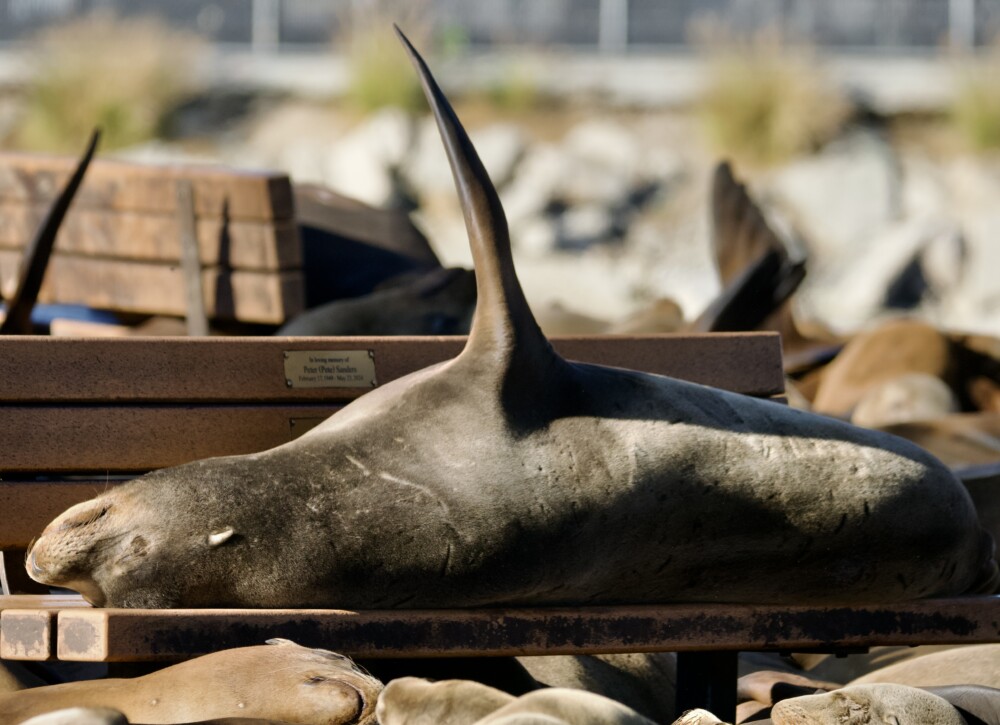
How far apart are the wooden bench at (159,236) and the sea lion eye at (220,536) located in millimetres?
2791

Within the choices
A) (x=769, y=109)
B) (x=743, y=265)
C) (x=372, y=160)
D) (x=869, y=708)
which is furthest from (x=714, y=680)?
(x=769, y=109)

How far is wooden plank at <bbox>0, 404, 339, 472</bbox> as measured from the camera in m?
3.27

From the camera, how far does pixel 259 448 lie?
11.3 ft

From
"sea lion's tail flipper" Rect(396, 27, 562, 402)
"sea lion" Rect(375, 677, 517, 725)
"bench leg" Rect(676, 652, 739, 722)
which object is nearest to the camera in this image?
"sea lion" Rect(375, 677, 517, 725)

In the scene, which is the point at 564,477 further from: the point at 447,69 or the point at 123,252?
the point at 447,69

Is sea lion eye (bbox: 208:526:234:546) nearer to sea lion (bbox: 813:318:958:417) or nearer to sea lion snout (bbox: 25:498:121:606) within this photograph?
sea lion snout (bbox: 25:498:121:606)

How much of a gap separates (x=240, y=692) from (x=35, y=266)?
2.46 m

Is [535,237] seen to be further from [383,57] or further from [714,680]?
[714,680]

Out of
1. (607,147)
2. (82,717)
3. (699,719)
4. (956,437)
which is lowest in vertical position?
(607,147)

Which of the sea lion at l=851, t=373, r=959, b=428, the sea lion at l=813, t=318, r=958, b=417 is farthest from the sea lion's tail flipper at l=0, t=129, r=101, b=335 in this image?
the sea lion at l=813, t=318, r=958, b=417

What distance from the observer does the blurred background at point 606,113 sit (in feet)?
51.7

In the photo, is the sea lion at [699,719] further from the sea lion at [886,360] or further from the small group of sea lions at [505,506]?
the sea lion at [886,360]

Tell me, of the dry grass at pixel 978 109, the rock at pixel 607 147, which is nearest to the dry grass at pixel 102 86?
the rock at pixel 607 147

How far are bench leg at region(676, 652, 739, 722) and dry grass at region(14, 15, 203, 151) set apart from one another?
49.1 ft
